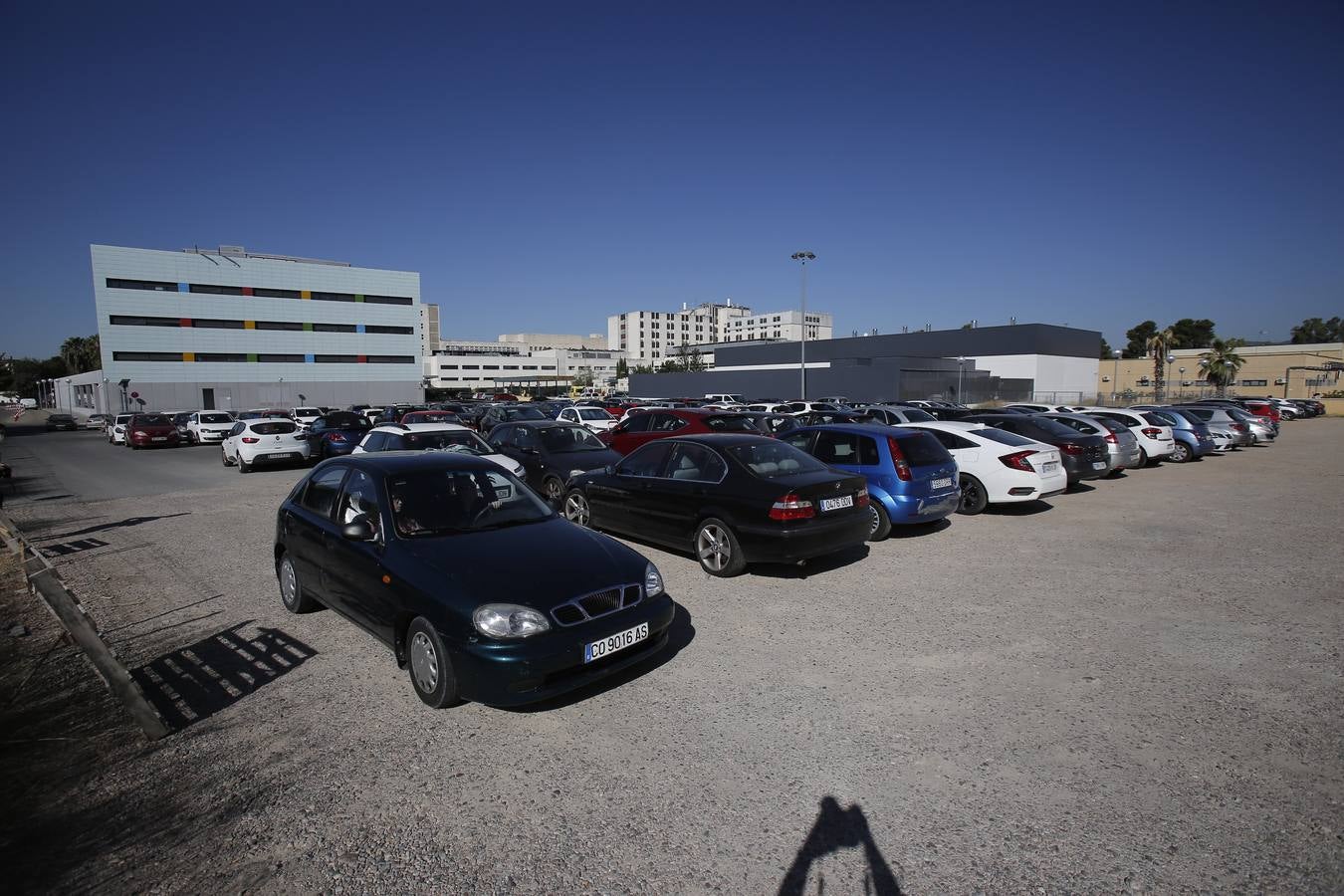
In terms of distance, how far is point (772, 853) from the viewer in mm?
2926

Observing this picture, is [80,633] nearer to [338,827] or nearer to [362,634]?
[362,634]

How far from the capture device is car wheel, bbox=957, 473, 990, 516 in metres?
10.5

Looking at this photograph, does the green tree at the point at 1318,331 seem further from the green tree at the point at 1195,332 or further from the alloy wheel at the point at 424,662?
the alloy wheel at the point at 424,662

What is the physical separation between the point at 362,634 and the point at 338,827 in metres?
2.67

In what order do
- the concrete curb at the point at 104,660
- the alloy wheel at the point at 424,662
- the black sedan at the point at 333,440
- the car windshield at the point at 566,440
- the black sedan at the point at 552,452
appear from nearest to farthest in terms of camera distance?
the concrete curb at the point at 104,660, the alloy wheel at the point at 424,662, the black sedan at the point at 552,452, the car windshield at the point at 566,440, the black sedan at the point at 333,440

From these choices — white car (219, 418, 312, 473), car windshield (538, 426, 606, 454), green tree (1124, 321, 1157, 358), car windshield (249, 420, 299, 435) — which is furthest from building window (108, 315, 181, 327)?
green tree (1124, 321, 1157, 358)

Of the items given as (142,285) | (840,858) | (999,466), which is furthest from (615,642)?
(142,285)

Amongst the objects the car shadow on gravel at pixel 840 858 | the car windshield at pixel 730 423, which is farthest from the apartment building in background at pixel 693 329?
the car shadow on gravel at pixel 840 858

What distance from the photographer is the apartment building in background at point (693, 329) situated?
154000mm

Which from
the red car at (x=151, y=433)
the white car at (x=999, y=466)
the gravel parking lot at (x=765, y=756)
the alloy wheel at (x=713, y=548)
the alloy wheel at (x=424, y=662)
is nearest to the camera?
the gravel parking lot at (x=765, y=756)

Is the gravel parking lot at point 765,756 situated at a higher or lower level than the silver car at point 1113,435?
lower

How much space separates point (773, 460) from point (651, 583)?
3.06 metres

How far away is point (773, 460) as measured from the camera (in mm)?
7324

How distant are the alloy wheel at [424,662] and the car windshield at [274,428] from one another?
17.1m
